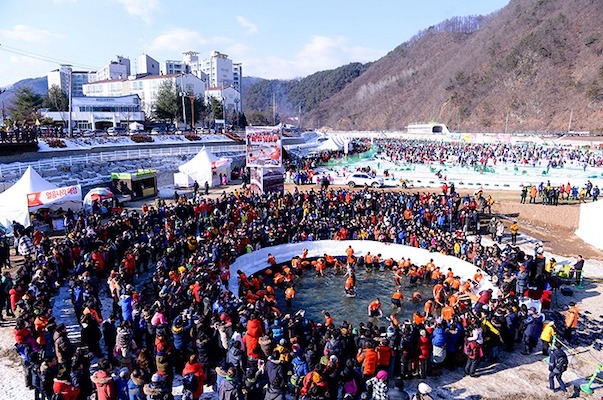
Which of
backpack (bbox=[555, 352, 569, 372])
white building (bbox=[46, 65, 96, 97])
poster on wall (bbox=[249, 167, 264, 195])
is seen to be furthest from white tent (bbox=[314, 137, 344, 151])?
white building (bbox=[46, 65, 96, 97])

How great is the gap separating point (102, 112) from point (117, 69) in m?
91.8

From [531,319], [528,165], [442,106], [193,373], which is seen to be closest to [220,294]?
[193,373]

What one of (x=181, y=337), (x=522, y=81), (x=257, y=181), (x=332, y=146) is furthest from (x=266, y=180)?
(x=522, y=81)

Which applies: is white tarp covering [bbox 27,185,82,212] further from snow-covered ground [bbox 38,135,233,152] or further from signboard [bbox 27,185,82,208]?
snow-covered ground [bbox 38,135,233,152]

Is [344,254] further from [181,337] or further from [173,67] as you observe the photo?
[173,67]

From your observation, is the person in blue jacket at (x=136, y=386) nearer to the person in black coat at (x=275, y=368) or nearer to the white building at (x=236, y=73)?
Answer: the person in black coat at (x=275, y=368)

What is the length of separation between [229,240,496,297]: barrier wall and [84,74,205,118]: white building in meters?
80.5

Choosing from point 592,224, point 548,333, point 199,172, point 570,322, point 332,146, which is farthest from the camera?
point 332,146

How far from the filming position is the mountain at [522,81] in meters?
106

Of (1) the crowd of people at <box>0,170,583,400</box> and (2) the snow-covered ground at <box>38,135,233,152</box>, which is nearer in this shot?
(1) the crowd of people at <box>0,170,583,400</box>

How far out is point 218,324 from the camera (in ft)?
32.5

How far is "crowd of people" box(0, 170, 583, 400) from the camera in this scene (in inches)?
322

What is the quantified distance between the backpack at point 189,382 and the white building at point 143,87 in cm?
9206

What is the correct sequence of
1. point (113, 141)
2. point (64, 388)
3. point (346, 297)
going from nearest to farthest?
point (64, 388), point (346, 297), point (113, 141)
